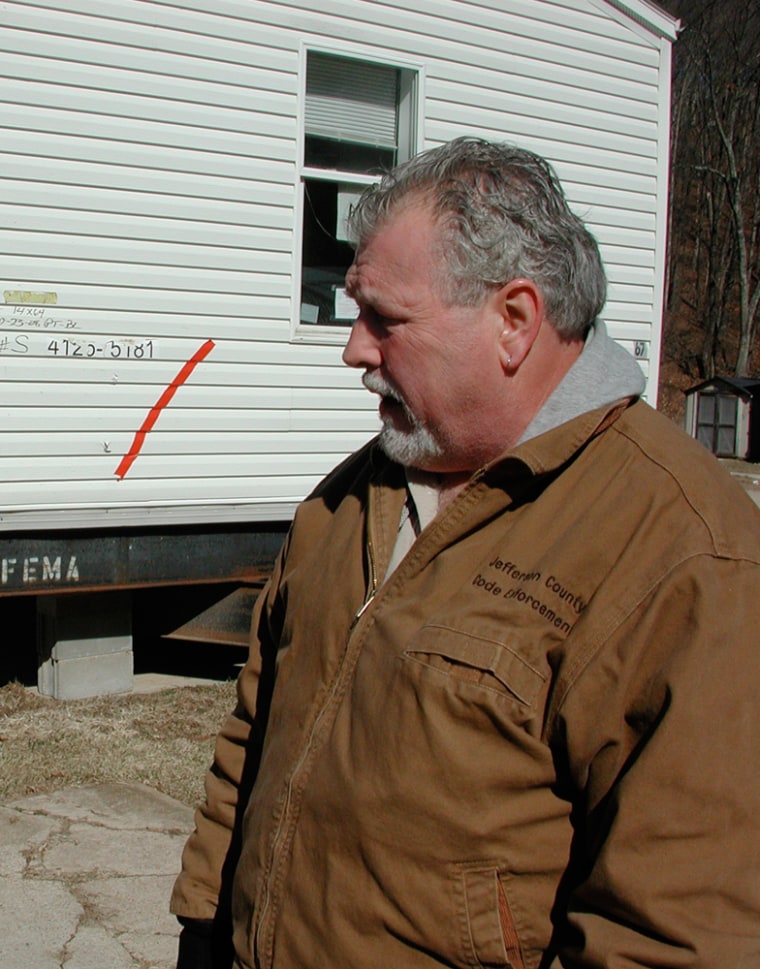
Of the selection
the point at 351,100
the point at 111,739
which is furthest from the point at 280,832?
the point at 351,100

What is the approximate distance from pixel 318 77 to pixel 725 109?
25463mm

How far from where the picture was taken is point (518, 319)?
175 cm

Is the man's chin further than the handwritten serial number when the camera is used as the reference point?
No

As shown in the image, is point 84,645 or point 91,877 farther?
point 84,645

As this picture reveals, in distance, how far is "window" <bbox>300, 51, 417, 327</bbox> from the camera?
20.9 ft

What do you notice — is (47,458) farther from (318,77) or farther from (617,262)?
(617,262)

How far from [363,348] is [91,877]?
2814 millimetres

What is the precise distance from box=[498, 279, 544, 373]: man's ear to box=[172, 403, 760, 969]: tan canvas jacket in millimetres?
178

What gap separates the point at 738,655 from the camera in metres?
1.38

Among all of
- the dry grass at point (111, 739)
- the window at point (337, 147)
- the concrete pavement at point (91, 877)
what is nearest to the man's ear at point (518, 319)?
the concrete pavement at point (91, 877)

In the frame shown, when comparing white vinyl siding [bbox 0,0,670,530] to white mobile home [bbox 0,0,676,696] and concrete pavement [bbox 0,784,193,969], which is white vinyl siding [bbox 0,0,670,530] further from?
concrete pavement [bbox 0,784,193,969]

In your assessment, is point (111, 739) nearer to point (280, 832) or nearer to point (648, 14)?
point (280, 832)

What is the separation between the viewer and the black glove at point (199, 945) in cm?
210

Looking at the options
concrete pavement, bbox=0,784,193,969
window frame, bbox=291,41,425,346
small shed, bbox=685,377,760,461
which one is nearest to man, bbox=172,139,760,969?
concrete pavement, bbox=0,784,193,969
